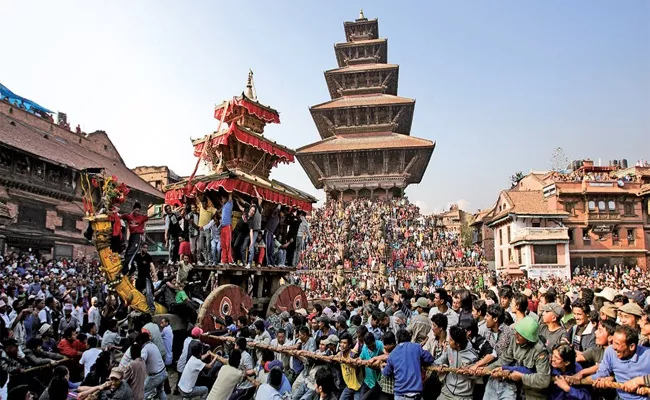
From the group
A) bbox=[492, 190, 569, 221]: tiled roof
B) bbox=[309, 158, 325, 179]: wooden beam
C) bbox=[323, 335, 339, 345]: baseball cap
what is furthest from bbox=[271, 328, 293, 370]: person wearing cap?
bbox=[309, 158, 325, 179]: wooden beam

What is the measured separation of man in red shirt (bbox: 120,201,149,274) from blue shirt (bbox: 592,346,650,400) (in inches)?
317

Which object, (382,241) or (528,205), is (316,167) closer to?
(528,205)

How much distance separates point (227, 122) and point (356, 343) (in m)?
8.86

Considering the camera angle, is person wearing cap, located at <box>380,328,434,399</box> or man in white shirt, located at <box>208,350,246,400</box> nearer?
person wearing cap, located at <box>380,328,434,399</box>

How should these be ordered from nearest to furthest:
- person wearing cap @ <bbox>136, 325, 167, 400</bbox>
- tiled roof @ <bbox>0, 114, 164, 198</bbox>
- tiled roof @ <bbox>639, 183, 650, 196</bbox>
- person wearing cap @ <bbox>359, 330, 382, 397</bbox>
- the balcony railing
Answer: person wearing cap @ <bbox>359, 330, 382, 397</bbox>
person wearing cap @ <bbox>136, 325, 167, 400</bbox>
tiled roof @ <bbox>0, 114, 164, 198</bbox>
the balcony railing
tiled roof @ <bbox>639, 183, 650, 196</bbox>

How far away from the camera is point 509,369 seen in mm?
4379

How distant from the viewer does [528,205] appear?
112 feet

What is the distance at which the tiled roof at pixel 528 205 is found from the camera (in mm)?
33281

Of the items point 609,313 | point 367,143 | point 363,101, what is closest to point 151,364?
point 609,313

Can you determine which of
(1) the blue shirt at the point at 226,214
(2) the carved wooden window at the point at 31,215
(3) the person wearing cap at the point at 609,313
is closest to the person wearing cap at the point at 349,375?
(3) the person wearing cap at the point at 609,313

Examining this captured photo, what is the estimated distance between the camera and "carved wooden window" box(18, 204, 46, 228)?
70.9 feet

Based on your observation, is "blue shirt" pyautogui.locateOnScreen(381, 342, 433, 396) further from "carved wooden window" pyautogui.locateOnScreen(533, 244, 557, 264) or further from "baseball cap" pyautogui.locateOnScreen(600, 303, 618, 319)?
"carved wooden window" pyautogui.locateOnScreen(533, 244, 557, 264)

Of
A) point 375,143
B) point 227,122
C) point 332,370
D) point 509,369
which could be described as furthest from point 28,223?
point 375,143

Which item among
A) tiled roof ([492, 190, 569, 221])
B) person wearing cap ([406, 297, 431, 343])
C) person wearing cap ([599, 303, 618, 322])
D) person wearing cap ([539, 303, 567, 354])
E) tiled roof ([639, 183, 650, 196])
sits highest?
tiled roof ([639, 183, 650, 196])
